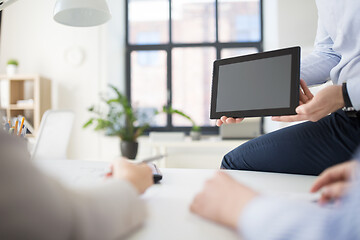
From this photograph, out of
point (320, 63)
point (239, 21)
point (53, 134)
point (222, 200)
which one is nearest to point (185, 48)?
point (239, 21)

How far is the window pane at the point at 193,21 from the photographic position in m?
4.30

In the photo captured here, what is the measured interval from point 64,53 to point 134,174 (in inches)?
151

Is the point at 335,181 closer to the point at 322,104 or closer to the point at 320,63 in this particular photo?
the point at 322,104

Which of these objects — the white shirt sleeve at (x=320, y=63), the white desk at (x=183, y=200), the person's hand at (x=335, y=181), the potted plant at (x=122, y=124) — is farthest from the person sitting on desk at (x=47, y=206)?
the potted plant at (x=122, y=124)

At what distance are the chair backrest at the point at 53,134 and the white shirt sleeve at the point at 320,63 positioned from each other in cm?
165

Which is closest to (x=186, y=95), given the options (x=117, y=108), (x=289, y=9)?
(x=117, y=108)

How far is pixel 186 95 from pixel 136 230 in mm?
3889

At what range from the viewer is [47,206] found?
350mm

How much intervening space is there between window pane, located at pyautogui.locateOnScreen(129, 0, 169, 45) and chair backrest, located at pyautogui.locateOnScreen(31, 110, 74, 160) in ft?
7.60

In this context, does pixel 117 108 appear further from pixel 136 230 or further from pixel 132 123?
pixel 136 230

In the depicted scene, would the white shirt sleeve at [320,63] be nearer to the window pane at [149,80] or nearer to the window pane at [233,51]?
the window pane at [233,51]

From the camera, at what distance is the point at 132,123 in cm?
359

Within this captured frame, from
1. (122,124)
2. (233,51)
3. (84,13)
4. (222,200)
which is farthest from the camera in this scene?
(233,51)

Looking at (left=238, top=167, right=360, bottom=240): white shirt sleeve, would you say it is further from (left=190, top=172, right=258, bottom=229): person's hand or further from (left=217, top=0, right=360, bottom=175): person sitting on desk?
(left=217, top=0, right=360, bottom=175): person sitting on desk
